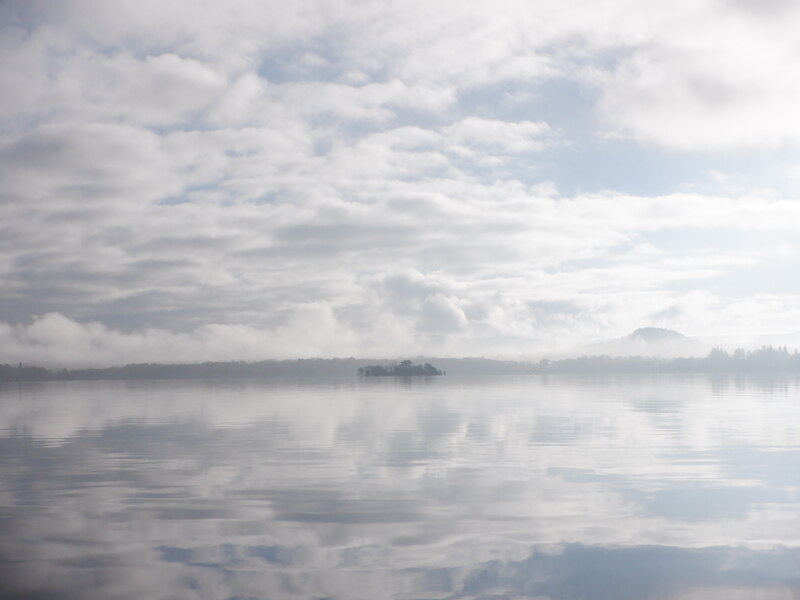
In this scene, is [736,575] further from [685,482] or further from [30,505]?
[30,505]

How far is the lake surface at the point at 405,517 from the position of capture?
1725 centimetres

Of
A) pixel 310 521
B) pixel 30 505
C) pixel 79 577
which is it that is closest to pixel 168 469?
pixel 30 505

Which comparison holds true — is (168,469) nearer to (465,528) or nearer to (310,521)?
(310,521)

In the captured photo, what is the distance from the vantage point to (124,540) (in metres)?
21.1

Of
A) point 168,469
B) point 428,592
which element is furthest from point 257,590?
point 168,469

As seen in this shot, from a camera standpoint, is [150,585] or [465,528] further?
[465,528]

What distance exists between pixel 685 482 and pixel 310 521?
15.6 m

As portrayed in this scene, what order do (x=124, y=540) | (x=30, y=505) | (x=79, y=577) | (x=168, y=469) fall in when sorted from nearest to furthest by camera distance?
1. (x=79, y=577)
2. (x=124, y=540)
3. (x=30, y=505)
4. (x=168, y=469)

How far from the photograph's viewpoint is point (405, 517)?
2391 cm

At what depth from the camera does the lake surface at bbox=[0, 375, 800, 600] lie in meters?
17.2

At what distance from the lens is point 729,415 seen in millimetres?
66812

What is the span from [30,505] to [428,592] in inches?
645

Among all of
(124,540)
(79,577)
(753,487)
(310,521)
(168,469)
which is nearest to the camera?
(79,577)

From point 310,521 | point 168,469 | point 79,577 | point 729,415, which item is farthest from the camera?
point 729,415
